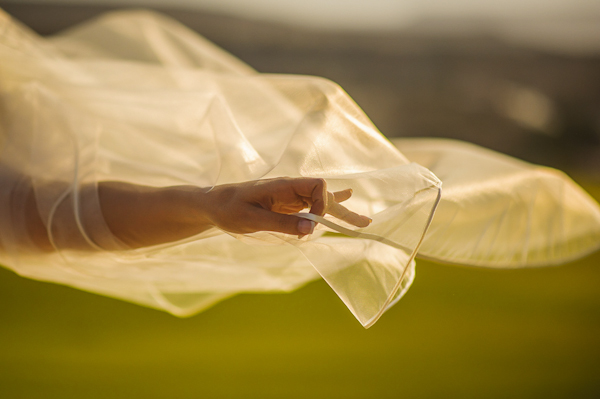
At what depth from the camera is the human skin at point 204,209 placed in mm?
484

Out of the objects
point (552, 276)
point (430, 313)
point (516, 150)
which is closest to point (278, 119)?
point (430, 313)

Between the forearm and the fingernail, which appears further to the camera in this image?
the forearm

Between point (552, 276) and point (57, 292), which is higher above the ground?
point (552, 276)

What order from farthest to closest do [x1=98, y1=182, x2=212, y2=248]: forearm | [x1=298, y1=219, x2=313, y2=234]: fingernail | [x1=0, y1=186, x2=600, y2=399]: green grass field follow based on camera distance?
[x1=0, y1=186, x2=600, y2=399]: green grass field < [x1=98, y1=182, x2=212, y2=248]: forearm < [x1=298, y1=219, x2=313, y2=234]: fingernail

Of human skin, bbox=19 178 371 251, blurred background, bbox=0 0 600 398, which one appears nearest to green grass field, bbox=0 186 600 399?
blurred background, bbox=0 0 600 398

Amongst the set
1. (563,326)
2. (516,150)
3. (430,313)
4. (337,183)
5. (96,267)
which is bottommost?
(516,150)

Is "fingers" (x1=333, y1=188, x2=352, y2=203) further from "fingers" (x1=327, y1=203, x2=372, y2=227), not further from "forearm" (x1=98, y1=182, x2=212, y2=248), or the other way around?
"forearm" (x1=98, y1=182, x2=212, y2=248)

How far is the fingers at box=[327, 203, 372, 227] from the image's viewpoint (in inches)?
20.0

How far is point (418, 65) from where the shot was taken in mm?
5457

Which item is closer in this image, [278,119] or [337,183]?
[337,183]

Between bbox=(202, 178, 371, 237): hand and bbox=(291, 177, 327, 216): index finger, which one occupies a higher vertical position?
bbox=(291, 177, 327, 216): index finger

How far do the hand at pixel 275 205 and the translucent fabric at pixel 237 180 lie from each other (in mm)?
18

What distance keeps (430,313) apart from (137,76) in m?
1.12

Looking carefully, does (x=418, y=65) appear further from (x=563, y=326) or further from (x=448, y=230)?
(x=448, y=230)
